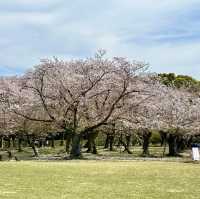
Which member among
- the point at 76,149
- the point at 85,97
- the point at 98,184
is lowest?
the point at 98,184

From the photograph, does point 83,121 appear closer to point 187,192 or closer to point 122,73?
point 122,73

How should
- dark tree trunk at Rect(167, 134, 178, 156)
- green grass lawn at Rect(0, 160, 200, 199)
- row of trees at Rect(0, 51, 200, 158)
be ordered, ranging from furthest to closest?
dark tree trunk at Rect(167, 134, 178, 156) < row of trees at Rect(0, 51, 200, 158) < green grass lawn at Rect(0, 160, 200, 199)

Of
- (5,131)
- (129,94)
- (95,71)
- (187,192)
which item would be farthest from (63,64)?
(187,192)

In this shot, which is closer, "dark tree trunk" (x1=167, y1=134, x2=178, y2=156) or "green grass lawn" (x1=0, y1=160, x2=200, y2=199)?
"green grass lawn" (x1=0, y1=160, x2=200, y2=199)

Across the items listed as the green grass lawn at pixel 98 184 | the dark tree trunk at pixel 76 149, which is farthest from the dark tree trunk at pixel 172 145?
the green grass lawn at pixel 98 184

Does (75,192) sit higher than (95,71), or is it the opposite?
(95,71)

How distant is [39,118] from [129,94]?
23.2ft

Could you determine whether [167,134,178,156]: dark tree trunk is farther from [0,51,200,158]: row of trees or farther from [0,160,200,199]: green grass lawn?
[0,160,200,199]: green grass lawn

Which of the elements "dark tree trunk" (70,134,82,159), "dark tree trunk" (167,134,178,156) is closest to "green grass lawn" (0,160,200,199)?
"dark tree trunk" (70,134,82,159)

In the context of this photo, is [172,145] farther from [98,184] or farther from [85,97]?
[98,184]

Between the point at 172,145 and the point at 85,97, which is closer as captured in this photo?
the point at 85,97

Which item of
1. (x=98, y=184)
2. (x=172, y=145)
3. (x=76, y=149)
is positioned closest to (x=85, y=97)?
(x=76, y=149)

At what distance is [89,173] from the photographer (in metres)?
18.2

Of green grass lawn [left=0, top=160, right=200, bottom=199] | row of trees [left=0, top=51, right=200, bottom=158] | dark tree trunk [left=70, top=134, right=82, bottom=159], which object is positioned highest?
row of trees [left=0, top=51, right=200, bottom=158]
